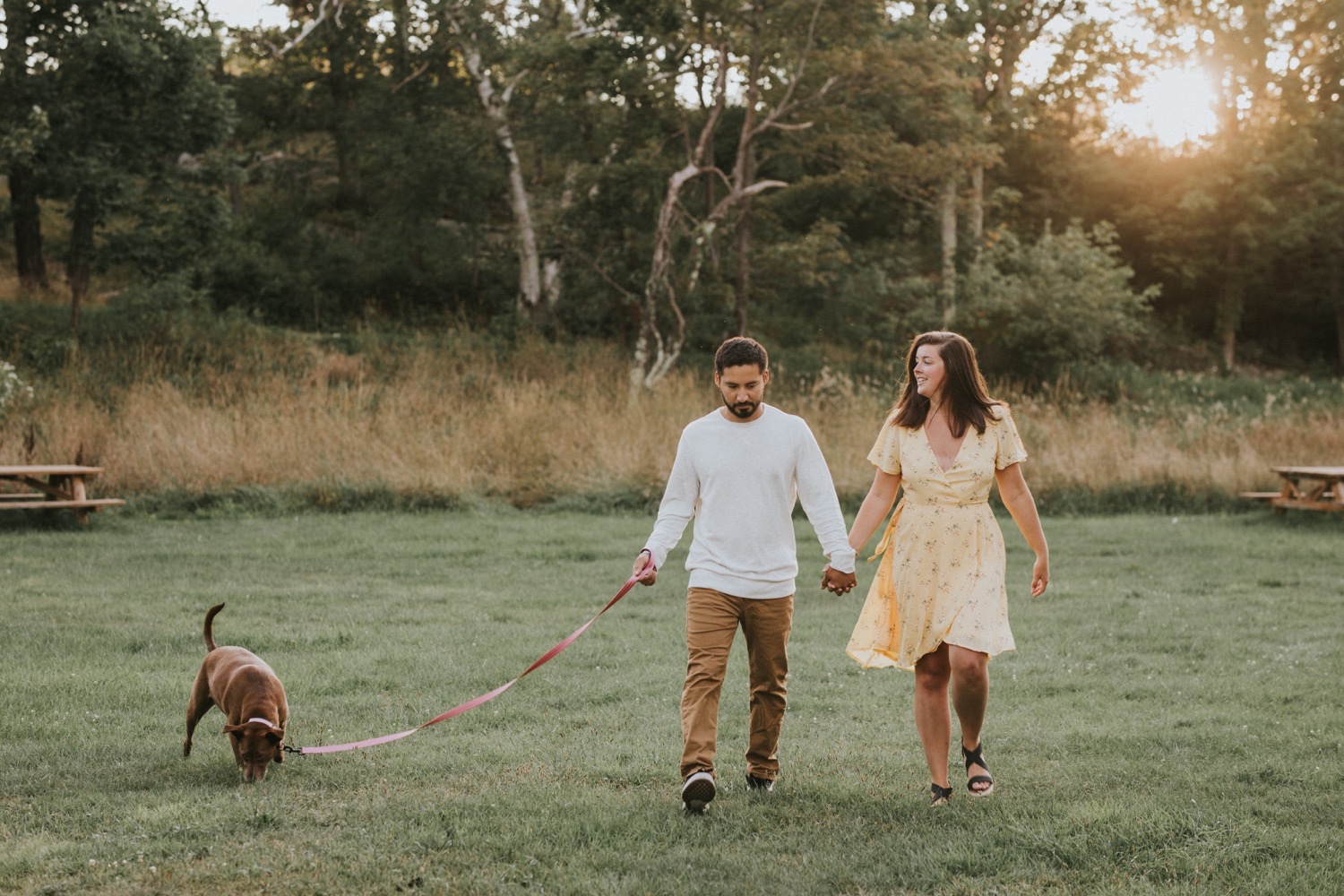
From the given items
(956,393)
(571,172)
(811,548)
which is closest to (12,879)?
(956,393)

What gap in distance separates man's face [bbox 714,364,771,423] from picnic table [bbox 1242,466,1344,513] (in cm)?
1073

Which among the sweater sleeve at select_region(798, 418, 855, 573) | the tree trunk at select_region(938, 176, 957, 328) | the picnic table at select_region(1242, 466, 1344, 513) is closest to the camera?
the sweater sleeve at select_region(798, 418, 855, 573)

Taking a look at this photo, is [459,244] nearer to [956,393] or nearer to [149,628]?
[149,628]

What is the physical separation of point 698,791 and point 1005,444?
1700 millimetres

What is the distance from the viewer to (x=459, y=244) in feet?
102

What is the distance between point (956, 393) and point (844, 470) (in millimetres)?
10529

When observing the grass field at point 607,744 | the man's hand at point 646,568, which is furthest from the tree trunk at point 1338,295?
the man's hand at point 646,568

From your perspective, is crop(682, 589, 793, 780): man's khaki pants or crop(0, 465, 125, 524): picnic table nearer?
crop(682, 589, 793, 780): man's khaki pants

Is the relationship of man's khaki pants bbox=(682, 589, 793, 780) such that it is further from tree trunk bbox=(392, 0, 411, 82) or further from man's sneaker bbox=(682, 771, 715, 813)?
tree trunk bbox=(392, 0, 411, 82)

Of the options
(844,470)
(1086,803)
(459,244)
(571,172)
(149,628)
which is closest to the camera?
(1086,803)

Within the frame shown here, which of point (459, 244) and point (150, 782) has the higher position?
point (459, 244)

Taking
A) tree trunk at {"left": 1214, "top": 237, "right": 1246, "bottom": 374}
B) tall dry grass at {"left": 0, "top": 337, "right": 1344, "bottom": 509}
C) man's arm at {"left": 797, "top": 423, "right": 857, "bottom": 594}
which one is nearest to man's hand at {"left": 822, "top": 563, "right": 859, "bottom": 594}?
man's arm at {"left": 797, "top": 423, "right": 857, "bottom": 594}

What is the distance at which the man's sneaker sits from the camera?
439cm

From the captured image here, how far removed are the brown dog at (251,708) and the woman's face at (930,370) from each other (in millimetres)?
2751
